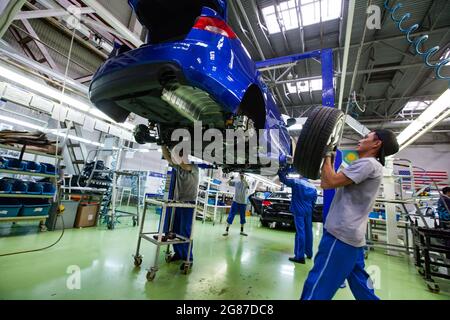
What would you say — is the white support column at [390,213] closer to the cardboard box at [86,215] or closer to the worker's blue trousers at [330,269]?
the worker's blue trousers at [330,269]

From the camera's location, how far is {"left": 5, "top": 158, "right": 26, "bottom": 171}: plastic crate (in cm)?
315

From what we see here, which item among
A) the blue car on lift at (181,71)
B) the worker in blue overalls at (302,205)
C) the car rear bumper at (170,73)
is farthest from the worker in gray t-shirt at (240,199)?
the car rear bumper at (170,73)

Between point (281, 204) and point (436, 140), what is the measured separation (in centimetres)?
1151

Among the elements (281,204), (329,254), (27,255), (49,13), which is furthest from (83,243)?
(281,204)

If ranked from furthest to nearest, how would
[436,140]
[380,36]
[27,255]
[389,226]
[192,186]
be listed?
[436,140] < [380,36] < [389,226] < [192,186] < [27,255]

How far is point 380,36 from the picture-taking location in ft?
17.1

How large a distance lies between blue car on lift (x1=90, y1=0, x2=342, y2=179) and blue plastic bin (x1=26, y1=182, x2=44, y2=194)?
2803 millimetres

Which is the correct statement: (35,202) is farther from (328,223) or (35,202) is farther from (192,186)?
(328,223)

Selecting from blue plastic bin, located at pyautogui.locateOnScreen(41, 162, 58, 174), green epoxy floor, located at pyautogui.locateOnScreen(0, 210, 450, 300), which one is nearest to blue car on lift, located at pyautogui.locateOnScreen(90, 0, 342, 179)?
green epoxy floor, located at pyautogui.locateOnScreen(0, 210, 450, 300)

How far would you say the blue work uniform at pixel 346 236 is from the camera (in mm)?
1216

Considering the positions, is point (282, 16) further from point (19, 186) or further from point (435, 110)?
point (19, 186)

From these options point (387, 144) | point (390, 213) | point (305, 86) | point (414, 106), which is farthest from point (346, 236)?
point (414, 106)

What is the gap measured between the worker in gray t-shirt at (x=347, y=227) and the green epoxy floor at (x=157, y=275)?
2.72 feet

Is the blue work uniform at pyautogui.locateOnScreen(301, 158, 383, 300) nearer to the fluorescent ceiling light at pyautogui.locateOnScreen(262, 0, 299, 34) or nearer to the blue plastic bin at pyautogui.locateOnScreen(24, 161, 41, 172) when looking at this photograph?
the blue plastic bin at pyautogui.locateOnScreen(24, 161, 41, 172)
